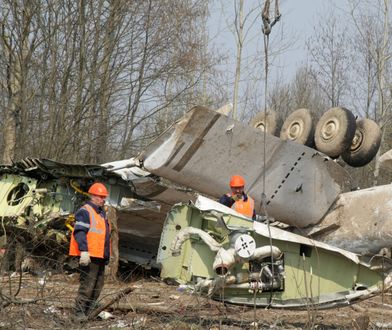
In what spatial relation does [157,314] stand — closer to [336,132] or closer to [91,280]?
[91,280]

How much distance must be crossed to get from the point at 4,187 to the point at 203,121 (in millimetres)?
3484

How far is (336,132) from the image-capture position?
8156 millimetres

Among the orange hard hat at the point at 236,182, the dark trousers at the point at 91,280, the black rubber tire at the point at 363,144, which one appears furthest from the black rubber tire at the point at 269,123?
Result: the dark trousers at the point at 91,280

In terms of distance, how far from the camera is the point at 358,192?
7805 mm

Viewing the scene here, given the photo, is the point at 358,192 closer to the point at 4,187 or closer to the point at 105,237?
the point at 105,237

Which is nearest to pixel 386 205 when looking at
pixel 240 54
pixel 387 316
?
pixel 387 316

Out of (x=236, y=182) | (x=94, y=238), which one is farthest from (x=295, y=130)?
(x=94, y=238)

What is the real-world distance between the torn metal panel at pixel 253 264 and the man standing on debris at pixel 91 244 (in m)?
0.63

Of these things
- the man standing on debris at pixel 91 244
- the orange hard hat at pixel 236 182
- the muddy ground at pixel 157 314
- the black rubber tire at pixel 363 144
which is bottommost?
the muddy ground at pixel 157 314

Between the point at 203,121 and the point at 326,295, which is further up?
the point at 203,121

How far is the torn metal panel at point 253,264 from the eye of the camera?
596cm

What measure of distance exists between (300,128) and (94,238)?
366cm

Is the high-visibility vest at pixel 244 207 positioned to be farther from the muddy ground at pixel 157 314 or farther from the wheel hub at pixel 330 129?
the wheel hub at pixel 330 129

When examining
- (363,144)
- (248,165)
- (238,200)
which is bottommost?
(238,200)
